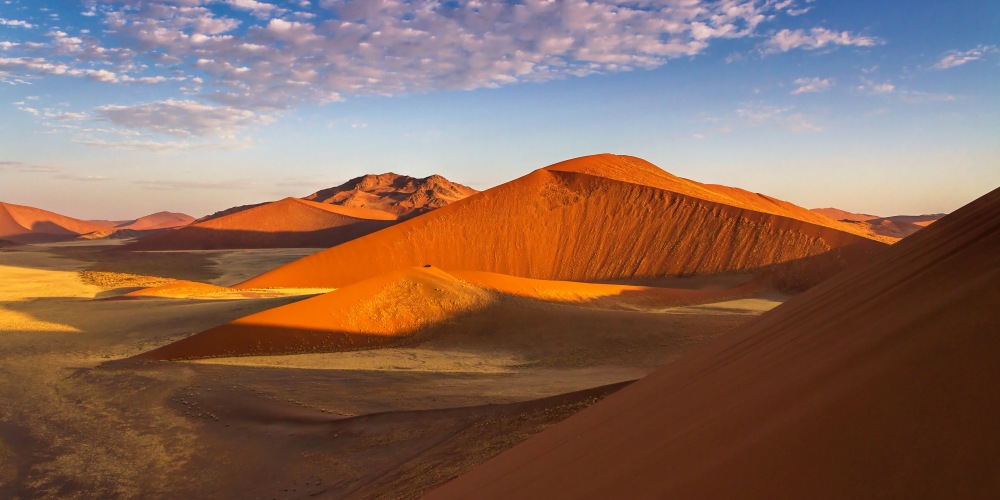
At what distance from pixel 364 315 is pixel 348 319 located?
0.52 m

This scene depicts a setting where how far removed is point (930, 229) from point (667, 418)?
9.91 feet

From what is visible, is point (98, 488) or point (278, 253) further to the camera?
point (278, 253)

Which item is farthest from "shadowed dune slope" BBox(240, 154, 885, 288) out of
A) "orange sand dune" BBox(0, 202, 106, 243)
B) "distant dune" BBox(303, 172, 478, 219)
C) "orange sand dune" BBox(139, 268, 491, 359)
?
"orange sand dune" BBox(0, 202, 106, 243)

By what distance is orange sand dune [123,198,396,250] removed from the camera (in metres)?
74.7

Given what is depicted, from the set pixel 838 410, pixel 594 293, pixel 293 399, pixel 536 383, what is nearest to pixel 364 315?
pixel 293 399

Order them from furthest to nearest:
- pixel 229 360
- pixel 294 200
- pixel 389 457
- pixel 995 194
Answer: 1. pixel 294 200
2. pixel 229 360
3. pixel 389 457
4. pixel 995 194

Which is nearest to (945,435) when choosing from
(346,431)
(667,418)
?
(667,418)

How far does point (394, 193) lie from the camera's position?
12394cm

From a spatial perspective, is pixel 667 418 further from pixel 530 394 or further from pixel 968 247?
pixel 530 394

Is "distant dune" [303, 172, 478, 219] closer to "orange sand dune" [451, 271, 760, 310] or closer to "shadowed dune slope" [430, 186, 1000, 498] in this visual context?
"orange sand dune" [451, 271, 760, 310]

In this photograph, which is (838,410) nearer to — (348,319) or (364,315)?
(348,319)

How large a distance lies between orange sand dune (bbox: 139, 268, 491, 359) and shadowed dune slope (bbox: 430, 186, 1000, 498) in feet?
41.1

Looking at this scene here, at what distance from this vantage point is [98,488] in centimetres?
707

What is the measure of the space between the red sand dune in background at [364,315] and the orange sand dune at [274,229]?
192 feet
